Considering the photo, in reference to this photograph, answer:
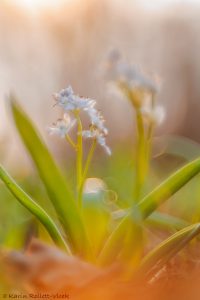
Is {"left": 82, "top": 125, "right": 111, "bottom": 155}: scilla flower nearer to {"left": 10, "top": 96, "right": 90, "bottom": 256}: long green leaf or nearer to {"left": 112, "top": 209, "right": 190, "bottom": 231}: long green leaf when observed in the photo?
{"left": 10, "top": 96, "right": 90, "bottom": 256}: long green leaf

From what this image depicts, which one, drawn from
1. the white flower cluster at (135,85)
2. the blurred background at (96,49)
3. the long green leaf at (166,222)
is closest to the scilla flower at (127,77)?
the white flower cluster at (135,85)

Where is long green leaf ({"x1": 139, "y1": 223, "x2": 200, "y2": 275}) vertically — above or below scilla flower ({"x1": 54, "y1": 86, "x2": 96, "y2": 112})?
below

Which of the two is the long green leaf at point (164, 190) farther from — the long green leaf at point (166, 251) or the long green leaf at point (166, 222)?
the long green leaf at point (166, 222)

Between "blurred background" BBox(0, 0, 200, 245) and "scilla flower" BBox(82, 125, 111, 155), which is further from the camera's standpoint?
"blurred background" BBox(0, 0, 200, 245)

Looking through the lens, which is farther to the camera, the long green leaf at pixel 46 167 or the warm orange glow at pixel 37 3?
the warm orange glow at pixel 37 3

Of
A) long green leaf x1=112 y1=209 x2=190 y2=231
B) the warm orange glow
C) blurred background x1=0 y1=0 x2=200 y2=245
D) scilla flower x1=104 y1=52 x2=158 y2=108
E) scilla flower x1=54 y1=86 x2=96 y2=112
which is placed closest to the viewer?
scilla flower x1=104 y1=52 x2=158 y2=108

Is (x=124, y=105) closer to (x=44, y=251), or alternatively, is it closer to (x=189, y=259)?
(x=189, y=259)

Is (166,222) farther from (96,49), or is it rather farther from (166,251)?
(96,49)

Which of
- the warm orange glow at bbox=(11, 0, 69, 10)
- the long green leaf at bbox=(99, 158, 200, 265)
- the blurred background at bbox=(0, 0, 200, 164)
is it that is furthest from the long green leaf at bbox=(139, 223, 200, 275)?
the warm orange glow at bbox=(11, 0, 69, 10)
